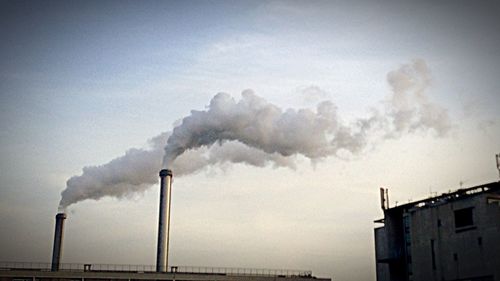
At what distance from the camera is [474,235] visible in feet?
127

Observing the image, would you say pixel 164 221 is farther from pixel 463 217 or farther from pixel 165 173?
pixel 463 217

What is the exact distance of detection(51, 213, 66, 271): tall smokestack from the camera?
171ft

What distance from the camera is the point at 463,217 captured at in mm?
40094

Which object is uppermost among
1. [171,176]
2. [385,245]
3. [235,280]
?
[171,176]

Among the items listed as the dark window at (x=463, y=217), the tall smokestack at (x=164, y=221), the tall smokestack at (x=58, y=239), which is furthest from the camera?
the tall smokestack at (x=58, y=239)

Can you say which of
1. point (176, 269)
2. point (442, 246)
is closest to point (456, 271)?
point (442, 246)

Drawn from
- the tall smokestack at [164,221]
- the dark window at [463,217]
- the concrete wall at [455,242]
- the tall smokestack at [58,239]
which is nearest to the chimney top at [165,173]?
the tall smokestack at [164,221]

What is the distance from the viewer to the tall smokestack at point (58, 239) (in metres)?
52.1

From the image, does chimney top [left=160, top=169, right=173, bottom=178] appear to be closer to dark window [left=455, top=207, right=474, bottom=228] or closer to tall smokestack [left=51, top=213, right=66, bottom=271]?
tall smokestack [left=51, top=213, right=66, bottom=271]

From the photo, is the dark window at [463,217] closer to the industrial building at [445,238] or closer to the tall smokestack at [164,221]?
the industrial building at [445,238]

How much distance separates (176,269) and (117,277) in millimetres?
5259

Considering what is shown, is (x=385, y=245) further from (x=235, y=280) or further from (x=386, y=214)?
(x=235, y=280)

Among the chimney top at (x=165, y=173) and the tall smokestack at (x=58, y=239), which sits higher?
the chimney top at (x=165, y=173)

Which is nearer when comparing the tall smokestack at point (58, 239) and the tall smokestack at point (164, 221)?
the tall smokestack at point (164, 221)
